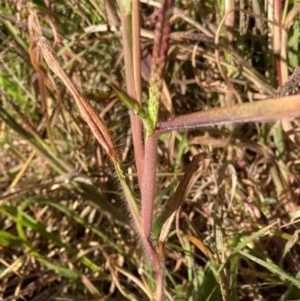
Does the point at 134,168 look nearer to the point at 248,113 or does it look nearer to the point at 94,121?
the point at 94,121

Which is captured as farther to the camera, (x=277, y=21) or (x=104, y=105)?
(x=104, y=105)

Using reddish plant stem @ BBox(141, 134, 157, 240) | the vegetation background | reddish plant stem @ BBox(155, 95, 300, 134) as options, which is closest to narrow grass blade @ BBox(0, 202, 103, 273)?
the vegetation background

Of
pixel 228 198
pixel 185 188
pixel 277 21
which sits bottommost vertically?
pixel 228 198

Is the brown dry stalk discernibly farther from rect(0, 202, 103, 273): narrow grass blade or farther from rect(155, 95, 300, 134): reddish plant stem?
rect(0, 202, 103, 273): narrow grass blade

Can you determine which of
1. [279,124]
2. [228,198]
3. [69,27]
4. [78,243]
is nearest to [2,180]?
[78,243]

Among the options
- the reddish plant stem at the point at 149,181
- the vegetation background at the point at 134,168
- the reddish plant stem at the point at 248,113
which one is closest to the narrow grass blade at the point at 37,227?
the vegetation background at the point at 134,168

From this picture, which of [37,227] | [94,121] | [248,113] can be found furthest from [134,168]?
[248,113]

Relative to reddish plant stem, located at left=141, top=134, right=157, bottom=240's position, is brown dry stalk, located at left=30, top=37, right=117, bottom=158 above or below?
above

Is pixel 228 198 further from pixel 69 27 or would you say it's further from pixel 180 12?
pixel 69 27

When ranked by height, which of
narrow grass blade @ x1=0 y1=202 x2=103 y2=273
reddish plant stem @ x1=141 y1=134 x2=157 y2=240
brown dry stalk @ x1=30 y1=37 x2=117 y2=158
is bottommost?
narrow grass blade @ x1=0 y1=202 x2=103 y2=273
